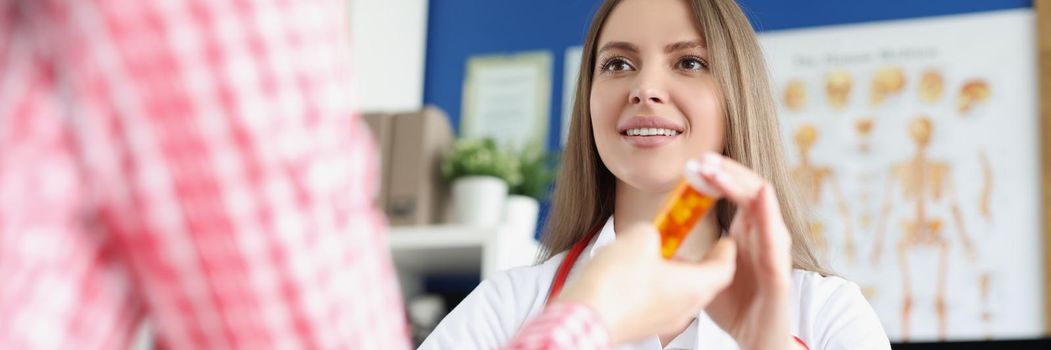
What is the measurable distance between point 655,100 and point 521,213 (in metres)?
1.31

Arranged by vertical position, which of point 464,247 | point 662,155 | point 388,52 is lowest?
point 464,247

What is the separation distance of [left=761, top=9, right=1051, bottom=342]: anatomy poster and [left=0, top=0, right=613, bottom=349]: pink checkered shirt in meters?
2.10

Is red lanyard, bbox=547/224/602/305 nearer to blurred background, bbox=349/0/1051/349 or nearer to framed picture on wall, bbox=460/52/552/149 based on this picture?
blurred background, bbox=349/0/1051/349

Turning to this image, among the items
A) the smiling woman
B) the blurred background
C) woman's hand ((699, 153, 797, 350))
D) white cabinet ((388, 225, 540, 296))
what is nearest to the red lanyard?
the smiling woman

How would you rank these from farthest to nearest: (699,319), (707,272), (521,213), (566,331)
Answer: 1. (521,213)
2. (699,319)
3. (707,272)
4. (566,331)

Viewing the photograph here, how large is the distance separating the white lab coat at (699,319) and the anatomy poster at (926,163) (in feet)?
4.18

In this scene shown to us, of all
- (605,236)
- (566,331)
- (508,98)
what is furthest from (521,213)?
(566,331)

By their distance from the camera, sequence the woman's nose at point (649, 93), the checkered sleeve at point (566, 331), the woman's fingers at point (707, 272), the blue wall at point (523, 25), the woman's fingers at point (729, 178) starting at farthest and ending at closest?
1. the blue wall at point (523, 25)
2. the woman's nose at point (649, 93)
3. the woman's fingers at point (729, 178)
4. the woman's fingers at point (707, 272)
5. the checkered sleeve at point (566, 331)

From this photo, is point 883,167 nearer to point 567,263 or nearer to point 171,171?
point 567,263

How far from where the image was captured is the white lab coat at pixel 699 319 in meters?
1.21

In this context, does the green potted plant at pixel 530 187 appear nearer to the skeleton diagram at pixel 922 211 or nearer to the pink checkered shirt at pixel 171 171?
the skeleton diagram at pixel 922 211

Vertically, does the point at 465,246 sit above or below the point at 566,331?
below

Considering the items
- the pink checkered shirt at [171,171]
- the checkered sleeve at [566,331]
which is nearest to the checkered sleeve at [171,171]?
the pink checkered shirt at [171,171]

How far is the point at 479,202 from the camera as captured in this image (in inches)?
101
